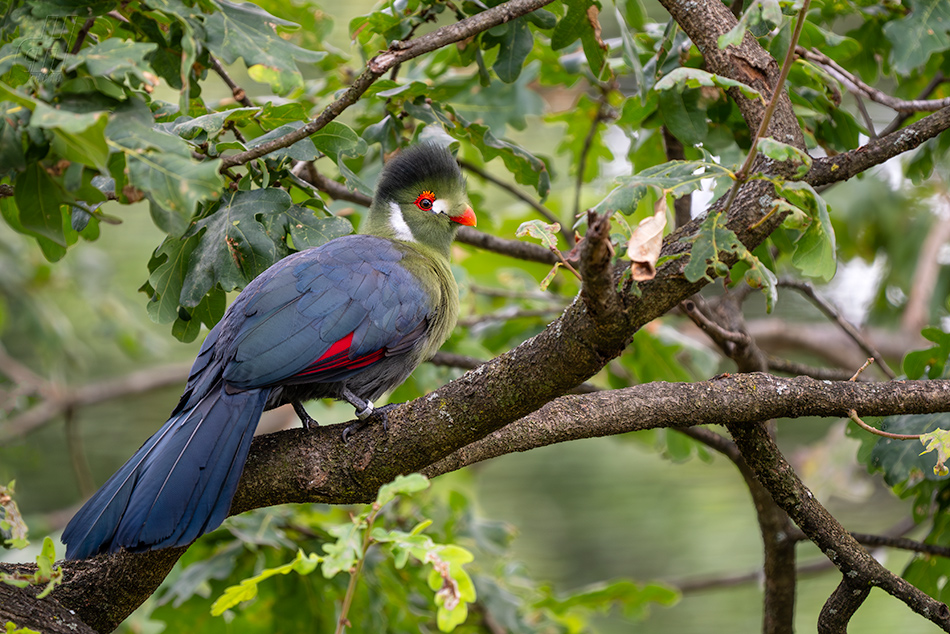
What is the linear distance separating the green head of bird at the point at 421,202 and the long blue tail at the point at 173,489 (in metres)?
1.16

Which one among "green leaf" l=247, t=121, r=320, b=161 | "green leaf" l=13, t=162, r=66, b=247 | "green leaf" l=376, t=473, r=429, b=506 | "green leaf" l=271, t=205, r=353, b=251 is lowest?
"green leaf" l=376, t=473, r=429, b=506

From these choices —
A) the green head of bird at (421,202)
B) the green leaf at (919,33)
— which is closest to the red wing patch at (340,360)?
the green head of bird at (421,202)

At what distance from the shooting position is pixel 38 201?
1.62 m

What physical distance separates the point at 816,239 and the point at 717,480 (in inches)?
206

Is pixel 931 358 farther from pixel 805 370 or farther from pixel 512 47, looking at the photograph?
pixel 512 47

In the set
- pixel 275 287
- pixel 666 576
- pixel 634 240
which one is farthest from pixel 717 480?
pixel 634 240

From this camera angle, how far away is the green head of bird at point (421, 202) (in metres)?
3.02

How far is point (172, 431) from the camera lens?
203 cm

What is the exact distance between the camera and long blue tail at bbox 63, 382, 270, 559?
1835mm

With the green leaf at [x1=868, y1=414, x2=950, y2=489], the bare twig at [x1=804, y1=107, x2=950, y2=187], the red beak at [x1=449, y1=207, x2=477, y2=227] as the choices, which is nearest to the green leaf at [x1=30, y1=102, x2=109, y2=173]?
the bare twig at [x1=804, y1=107, x2=950, y2=187]

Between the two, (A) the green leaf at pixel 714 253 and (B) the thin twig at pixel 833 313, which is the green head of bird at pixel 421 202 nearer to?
(B) the thin twig at pixel 833 313

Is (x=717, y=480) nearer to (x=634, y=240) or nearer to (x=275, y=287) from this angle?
(x=275, y=287)

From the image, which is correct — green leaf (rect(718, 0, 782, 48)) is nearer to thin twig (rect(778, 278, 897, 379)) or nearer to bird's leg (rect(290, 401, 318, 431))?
bird's leg (rect(290, 401, 318, 431))

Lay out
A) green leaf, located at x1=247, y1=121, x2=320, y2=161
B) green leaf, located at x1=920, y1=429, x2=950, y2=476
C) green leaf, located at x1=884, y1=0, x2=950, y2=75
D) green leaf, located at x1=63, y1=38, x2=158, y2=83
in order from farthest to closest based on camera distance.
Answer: green leaf, located at x1=884, y1=0, x2=950, y2=75 → green leaf, located at x1=247, y1=121, x2=320, y2=161 → green leaf, located at x1=920, y1=429, x2=950, y2=476 → green leaf, located at x1=63, y1=38, x2=158, y2=83
